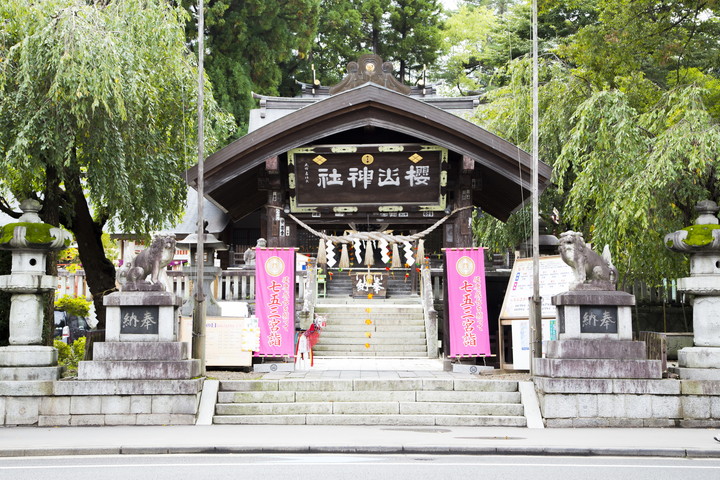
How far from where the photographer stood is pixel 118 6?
16594mm

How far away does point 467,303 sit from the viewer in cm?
1705

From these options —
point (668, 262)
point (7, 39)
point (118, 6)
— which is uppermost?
point (118, 6)

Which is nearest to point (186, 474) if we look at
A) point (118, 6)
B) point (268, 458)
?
point (268, 458)

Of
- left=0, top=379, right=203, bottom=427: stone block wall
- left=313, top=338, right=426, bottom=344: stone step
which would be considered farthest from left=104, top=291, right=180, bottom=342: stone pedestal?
left=313, top=338, right=426, bottom=344: stone step

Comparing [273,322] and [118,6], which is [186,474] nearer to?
[273,322]

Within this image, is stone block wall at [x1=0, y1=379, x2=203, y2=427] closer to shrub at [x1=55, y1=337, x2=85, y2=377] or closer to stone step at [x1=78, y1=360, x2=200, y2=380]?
stone step at [x1=78, y1=360, x2=200, y2=380]

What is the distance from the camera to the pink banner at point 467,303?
17.0 m

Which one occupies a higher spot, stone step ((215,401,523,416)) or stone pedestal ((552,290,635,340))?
stone pedestal ((552,290,635,340))

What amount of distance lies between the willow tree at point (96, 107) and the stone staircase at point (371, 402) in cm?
517

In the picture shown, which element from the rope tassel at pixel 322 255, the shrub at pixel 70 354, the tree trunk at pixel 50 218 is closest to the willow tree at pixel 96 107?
the tree trunk at pixel 50 218

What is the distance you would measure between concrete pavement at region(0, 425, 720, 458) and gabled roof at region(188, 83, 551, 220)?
575cm

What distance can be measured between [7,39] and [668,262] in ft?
47.5

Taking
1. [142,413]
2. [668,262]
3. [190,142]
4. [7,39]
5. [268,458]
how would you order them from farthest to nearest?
[190,142] → [668,262] → [7,39] → [142,413] → [268,458]

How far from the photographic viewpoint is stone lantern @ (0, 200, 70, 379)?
13359 millimetres
